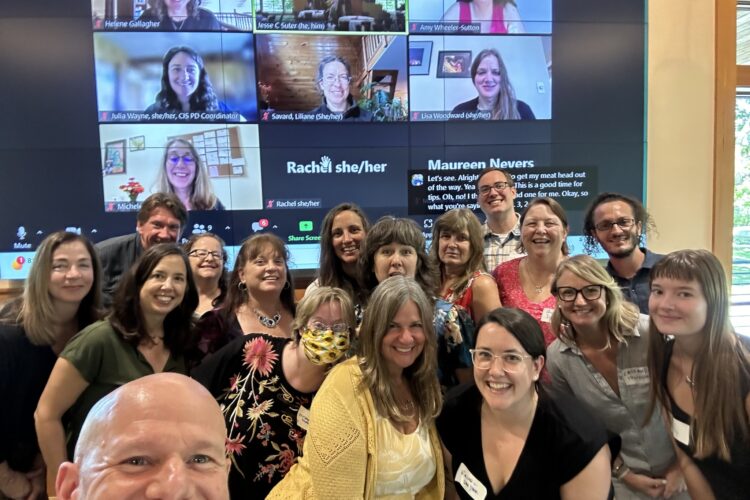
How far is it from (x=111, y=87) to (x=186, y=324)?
274 cm

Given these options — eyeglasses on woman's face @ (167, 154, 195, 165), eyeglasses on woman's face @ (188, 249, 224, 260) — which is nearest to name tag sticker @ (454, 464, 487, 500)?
eyeglasses on woman's face @ (188, 249, 224, 260)

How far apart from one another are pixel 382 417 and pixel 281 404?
0.51 metres

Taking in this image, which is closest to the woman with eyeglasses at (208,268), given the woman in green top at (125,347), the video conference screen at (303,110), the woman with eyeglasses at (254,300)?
the woman with eyeglasses at (254,300)

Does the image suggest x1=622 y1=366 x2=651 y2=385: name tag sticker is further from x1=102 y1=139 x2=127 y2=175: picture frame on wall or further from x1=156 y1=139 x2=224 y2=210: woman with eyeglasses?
x1=102 y1=139 x2=127 y2=175: picture frame on wall

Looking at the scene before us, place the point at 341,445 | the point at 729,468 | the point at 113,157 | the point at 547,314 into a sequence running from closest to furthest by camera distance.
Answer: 1. the point at 341,445
2. the point at 729,468
3. the point at 547,314
4. the point at 113,157

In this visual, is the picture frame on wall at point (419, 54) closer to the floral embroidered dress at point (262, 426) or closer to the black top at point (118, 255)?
the black top at point (118, 255)

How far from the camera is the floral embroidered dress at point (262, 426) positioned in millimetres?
1957

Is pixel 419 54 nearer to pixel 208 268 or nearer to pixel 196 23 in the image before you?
pixel 196 23

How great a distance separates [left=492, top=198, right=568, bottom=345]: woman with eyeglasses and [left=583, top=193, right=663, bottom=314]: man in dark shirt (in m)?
0.36

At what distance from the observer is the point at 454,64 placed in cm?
417

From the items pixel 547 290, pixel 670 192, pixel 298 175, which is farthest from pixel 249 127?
pixel 670 192

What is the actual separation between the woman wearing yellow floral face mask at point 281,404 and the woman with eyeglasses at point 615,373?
992mm

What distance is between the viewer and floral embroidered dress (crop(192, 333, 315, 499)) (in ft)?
6.42

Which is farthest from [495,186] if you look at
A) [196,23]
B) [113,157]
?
[113,157]
